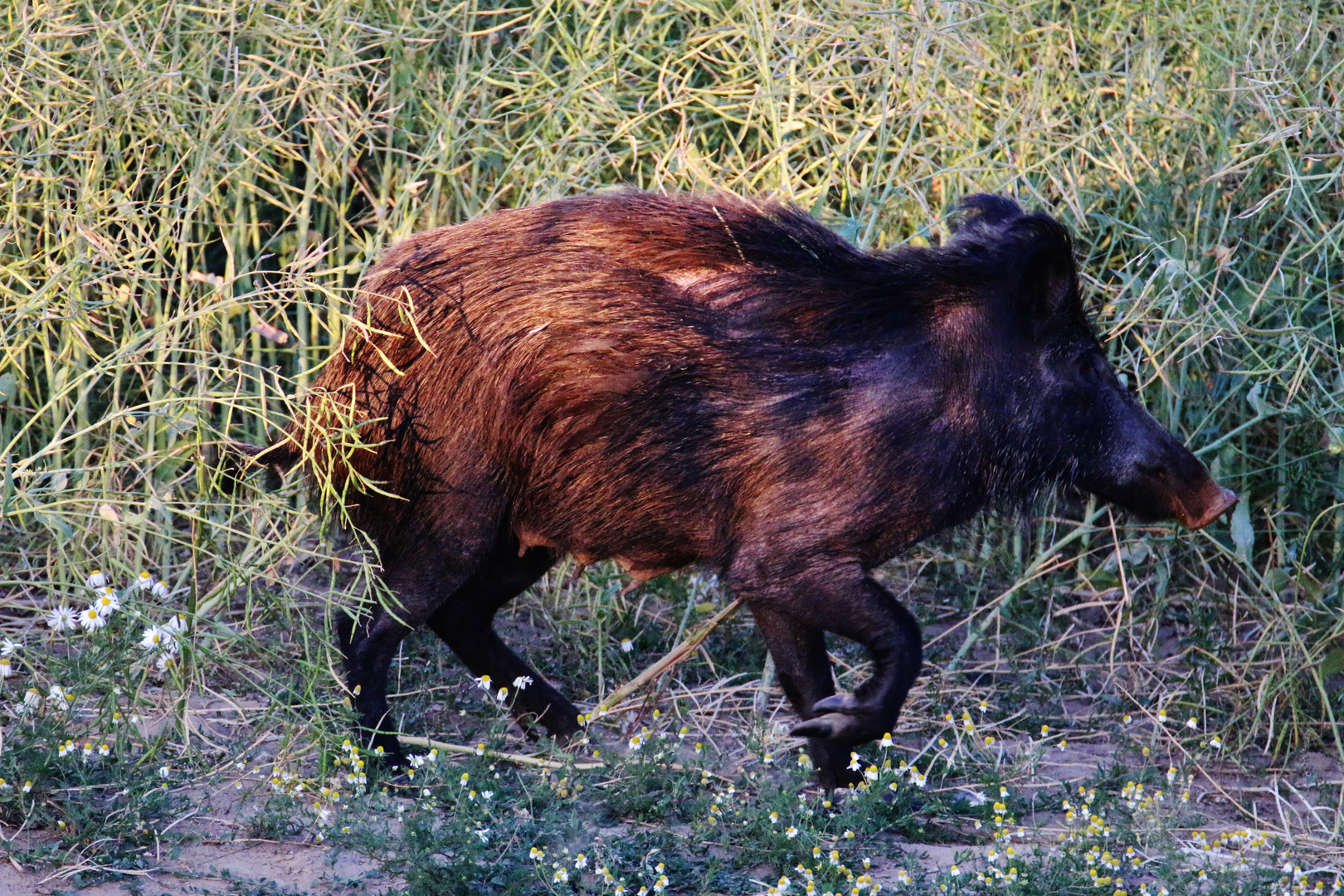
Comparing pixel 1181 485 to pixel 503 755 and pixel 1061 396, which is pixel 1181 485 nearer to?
pixel 1061 396

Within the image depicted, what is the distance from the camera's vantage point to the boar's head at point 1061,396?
3.83 meters

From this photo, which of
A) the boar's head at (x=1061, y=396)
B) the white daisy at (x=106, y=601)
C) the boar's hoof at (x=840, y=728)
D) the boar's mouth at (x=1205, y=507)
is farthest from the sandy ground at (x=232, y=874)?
the boar's mouth at (x=1205, y=507)

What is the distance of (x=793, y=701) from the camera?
12.8 feet

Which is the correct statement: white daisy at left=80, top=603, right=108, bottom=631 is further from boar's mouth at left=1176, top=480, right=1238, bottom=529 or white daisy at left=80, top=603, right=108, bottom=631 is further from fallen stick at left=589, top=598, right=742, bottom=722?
boar's mouth at left=1176, top=480, right=1238, bottom=529

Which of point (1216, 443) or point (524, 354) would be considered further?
point (1216, 443)

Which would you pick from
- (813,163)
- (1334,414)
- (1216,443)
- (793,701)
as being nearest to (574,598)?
(793,701)

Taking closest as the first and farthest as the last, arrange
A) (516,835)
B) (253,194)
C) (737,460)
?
(516,835)
(737,460)
(253,194)

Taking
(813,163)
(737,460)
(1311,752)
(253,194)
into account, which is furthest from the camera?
(253,194)

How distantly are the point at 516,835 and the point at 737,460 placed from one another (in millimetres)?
1058

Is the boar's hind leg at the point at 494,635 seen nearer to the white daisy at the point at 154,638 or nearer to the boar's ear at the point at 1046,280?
the white daisy at the point at 154,638

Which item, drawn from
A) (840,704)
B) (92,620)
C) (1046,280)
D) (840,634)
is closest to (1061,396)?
(1046,280)

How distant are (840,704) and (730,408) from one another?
761mm

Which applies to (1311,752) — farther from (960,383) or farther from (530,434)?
(530,434)

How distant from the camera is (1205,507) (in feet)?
12.8
